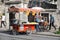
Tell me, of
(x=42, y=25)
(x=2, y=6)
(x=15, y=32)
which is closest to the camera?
(x=15, y=32)

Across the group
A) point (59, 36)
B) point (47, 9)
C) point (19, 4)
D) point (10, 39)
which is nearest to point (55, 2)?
point (47, 9)

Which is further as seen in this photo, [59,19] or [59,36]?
[59,19]

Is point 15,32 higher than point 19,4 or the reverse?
the reverse

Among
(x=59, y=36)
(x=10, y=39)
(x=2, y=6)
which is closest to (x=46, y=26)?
(x=59, y=36)

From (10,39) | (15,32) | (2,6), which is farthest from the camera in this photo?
(2,6)

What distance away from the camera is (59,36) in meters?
22.5

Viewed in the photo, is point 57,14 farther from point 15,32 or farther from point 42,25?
point 15,32

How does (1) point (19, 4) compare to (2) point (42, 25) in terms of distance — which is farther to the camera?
(1) point (19, 4)

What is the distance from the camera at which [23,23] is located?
23641mm

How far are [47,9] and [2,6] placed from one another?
7549mm

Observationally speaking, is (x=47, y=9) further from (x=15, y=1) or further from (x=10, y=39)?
(x=10, y=39)

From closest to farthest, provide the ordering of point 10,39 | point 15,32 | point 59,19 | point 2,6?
point 10,39, point 15,32, point 59,19, point 2,6

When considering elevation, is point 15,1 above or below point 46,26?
above

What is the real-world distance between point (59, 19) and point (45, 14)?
6.10 ft
